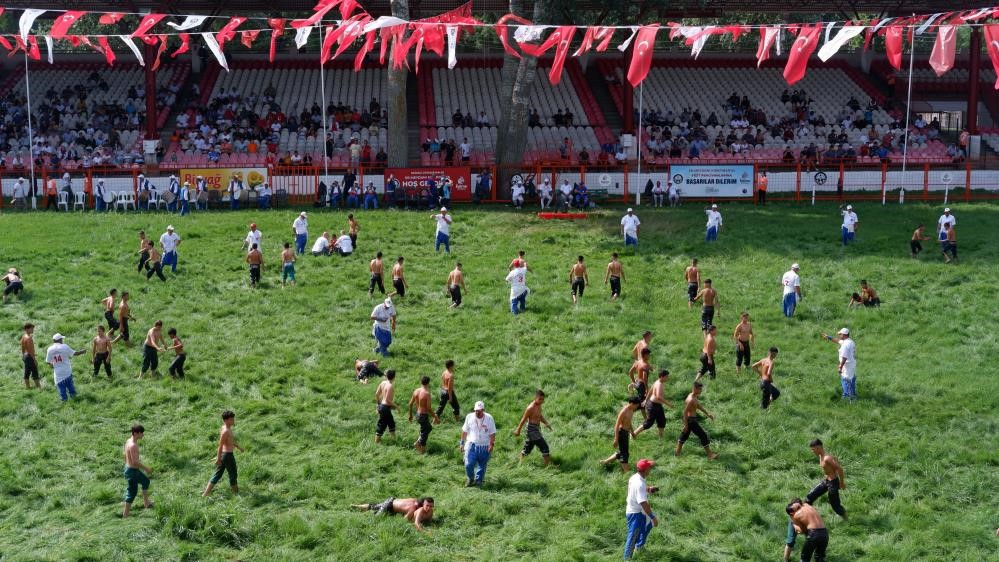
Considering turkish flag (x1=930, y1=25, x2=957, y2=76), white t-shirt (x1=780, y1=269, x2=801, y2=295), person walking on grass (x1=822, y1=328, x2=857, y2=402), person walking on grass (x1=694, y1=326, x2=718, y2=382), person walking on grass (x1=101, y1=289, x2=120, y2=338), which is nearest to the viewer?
turkish flag (x1=930, y1=25, x2=957, y2=76)

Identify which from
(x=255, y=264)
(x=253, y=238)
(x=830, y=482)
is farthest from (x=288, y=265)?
(x=830, y=482)

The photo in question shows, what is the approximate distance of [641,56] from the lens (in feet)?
72.0

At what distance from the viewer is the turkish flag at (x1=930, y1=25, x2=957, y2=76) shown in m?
19.8

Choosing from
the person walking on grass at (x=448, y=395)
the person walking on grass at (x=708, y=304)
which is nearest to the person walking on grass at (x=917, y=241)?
the person walking on grass at (x=708, y=304)

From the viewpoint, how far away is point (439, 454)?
1858cm

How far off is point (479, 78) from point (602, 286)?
26955mm

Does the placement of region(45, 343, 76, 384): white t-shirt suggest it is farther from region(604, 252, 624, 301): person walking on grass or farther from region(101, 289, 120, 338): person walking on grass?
region(604, 252, 624, 301): person walking on grass

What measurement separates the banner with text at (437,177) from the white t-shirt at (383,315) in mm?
14770

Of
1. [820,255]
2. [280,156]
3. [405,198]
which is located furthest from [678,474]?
[280,156]

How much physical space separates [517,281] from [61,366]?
33.5ft

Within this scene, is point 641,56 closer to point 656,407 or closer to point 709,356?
point 709,356

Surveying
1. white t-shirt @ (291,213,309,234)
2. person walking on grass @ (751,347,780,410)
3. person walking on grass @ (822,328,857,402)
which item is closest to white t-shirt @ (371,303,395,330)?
person walking on grass @ (751,347,780,410)

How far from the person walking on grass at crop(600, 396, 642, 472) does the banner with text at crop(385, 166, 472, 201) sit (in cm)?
2056

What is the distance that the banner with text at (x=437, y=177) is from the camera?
37219 mm
